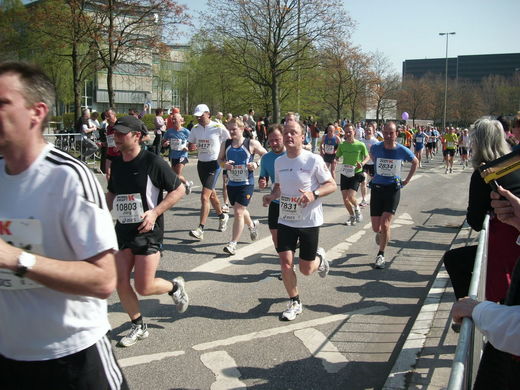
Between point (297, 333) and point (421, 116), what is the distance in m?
77.8

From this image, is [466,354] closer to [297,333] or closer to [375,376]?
[375,376]

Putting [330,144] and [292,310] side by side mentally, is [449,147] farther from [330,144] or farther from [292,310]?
[292,310]

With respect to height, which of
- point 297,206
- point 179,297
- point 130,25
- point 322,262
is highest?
point 130,25

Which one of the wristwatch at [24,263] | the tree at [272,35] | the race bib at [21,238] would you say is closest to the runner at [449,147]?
the tree at [272,35]

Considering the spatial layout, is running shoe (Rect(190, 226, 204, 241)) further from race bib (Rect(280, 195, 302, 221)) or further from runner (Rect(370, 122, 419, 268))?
race bib (Rect(280, 195, 302, 221))

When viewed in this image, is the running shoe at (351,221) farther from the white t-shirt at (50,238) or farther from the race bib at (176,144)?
the white t-shirt at (50,238)

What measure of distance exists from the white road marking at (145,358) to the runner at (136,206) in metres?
0.25

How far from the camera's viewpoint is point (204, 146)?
8977 millimetres

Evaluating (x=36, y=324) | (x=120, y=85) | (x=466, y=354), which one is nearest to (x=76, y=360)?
(x=36, y=324)

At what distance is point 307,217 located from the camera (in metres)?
5.11

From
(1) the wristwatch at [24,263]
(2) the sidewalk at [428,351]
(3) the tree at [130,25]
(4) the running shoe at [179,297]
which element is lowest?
(2) the sidewalk at [428,351]

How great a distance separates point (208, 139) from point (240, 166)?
67.4 inches

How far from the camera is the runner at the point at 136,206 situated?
4.29 meters

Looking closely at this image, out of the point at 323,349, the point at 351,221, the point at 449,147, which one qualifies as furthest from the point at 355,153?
the point at 449,147
